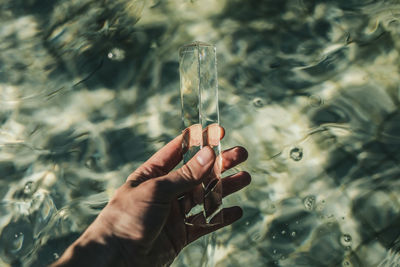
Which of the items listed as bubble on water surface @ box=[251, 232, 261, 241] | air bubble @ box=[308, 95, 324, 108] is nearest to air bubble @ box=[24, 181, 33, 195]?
bubble on water surface @ box=[251, 232, 261, 241]

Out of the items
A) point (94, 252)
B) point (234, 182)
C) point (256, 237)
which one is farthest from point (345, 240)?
point (94, 252)

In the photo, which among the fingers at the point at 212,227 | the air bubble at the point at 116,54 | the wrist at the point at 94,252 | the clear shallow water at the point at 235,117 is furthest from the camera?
the air bubble at the point at 116,54

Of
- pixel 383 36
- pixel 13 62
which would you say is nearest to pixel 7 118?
pixel 13 62

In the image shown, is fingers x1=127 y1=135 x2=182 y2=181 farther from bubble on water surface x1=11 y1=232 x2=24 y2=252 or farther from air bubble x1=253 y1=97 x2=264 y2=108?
bubble on water surface x1=11 y1=232 x2=24 y2=252

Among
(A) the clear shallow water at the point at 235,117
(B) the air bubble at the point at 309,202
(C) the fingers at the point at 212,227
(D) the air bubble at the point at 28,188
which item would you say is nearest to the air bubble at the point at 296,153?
(A) the clear shallow water at the point at 235,117

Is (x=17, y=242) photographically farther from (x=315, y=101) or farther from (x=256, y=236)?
(x=315, y=101)

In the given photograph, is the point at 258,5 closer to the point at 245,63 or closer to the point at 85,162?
the point at 245,63

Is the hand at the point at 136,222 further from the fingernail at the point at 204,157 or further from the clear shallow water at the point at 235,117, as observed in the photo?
the clear shallow water at the point at 235,117
